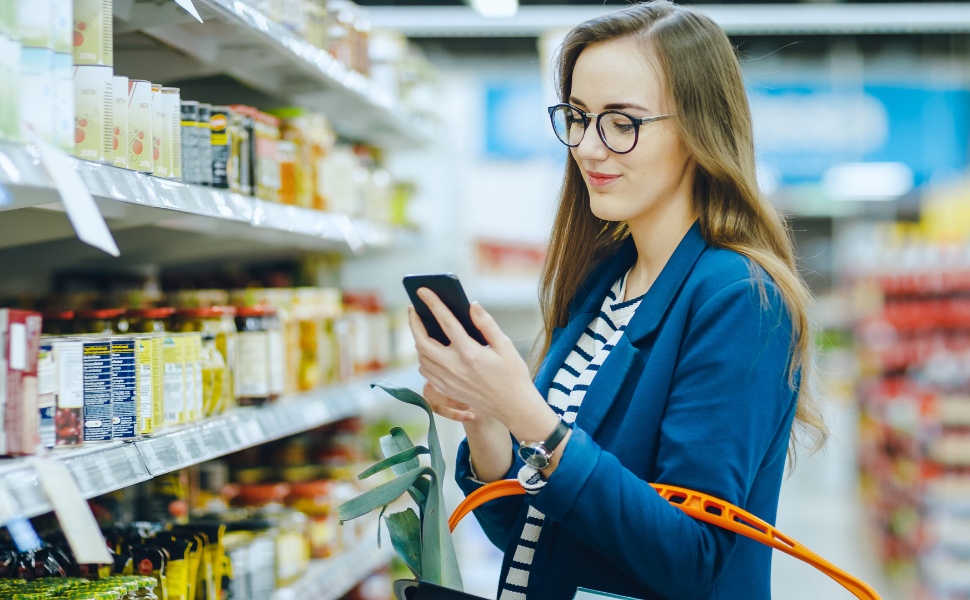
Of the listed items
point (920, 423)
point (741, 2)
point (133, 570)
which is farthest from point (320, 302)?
point (741, 2)

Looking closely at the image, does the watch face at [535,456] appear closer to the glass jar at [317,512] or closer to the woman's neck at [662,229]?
the woman's neck at [662,229]

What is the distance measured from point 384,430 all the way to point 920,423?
10.5ft

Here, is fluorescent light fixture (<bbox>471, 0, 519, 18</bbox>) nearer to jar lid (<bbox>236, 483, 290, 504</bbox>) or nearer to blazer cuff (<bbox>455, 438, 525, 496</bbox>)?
jar lid (<bbox>236, 483, 290, 504</bbox>)

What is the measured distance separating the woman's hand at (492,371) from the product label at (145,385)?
0.55 m

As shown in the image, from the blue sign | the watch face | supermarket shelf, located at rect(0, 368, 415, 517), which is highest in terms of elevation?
the blue sign

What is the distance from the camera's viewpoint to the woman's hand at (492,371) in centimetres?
114

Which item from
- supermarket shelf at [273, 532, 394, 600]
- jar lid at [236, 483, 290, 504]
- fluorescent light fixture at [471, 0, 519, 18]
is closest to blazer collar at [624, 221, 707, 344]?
supermarket shelf at [273, 532, 394, 600]

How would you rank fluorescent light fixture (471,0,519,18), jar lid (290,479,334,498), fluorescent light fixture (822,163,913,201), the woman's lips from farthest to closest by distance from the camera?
fluorescent light fixture (822,163,913,201)
fluorescent light fixture (471,0,519,18)
jar lid (290,479,334,498)
the woman's lips

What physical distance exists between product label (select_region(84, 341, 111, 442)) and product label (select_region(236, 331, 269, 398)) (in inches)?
20.9

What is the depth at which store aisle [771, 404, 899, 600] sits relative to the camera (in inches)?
208

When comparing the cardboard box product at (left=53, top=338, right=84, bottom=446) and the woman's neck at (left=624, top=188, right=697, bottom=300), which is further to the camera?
the woman's neck at (left=624, top=188, right=697, bottom=300)

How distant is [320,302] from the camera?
247 centimetres

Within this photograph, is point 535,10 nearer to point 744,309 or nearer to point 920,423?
point 920,423

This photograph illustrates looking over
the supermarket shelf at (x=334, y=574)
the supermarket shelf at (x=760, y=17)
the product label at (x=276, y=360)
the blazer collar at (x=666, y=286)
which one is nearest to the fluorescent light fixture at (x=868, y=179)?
the supermarket shelf at (x=760, y=17)
